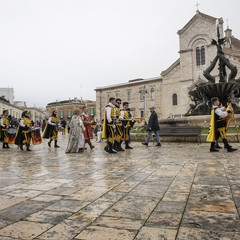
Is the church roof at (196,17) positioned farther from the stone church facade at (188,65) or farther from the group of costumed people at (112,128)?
the group of costumed people at (112,128)

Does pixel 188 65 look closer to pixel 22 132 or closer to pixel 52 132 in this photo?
pixel 52 132

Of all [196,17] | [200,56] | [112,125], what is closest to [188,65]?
[200,56]

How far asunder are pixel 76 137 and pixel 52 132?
336 cm

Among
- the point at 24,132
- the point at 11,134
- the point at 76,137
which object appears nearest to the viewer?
the point at 76,137

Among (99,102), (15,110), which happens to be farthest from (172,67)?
(15,110)

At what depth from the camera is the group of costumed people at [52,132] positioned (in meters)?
9.97

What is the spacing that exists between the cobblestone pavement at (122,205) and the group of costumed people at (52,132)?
4.66m

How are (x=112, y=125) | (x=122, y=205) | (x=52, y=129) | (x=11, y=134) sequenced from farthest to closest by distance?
(x=11, y=134) < (x=52, y=129) < (x=112, y=125) < (x=122, y=205)

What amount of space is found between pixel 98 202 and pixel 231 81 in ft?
Result: 48.8

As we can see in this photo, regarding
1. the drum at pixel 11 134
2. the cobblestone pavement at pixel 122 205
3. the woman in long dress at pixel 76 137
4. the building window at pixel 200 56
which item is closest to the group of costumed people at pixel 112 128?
the woman in long dress at pixel 76 137

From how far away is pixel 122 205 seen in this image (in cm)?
312

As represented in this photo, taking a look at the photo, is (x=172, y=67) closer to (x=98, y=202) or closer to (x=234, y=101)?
(x=234, y=101)

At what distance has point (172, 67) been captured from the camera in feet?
145

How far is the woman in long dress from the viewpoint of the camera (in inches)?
390
